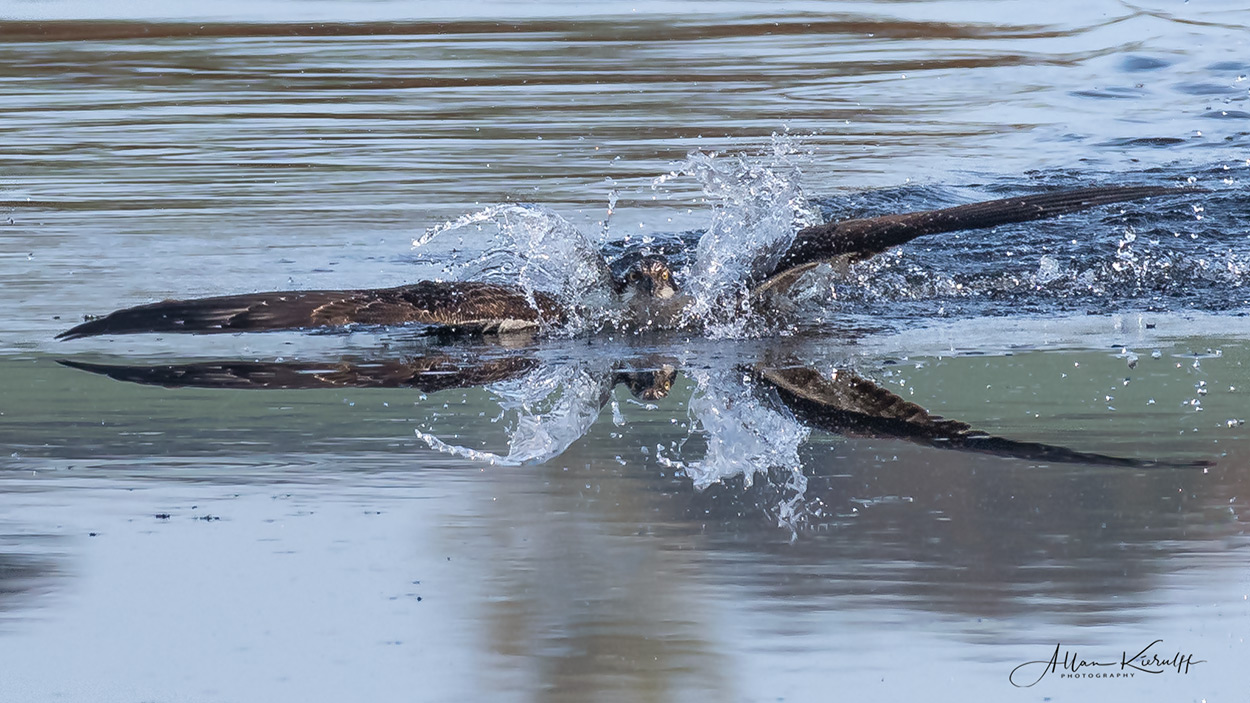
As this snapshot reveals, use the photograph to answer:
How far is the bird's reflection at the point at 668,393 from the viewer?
17.4 feet

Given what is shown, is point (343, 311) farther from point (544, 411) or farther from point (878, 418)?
point (878, 418)

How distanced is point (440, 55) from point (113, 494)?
1252 centimetres

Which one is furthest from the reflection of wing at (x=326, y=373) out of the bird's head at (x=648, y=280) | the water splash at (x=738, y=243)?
the water splash at (x=738, y=243)

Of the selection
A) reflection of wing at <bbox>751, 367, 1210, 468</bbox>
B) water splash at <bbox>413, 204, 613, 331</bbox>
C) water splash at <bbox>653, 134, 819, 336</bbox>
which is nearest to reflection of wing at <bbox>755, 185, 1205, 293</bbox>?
water splash at <bbox>653, 134, 819, 336</bbox>

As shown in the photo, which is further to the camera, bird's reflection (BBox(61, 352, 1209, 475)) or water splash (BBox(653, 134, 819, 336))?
water splash (BBox(653, 134, 819, 336))

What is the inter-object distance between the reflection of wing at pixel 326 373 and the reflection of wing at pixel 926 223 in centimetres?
130

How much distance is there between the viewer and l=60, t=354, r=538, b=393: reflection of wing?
21.2ft

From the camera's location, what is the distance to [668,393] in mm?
6191

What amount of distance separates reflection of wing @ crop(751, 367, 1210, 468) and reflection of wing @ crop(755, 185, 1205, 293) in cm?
98

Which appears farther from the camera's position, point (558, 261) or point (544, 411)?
point (558, 261)

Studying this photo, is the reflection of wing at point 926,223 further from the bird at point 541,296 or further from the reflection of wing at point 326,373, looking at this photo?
the reflection of wing at point 326,373

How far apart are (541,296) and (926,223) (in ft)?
5.29

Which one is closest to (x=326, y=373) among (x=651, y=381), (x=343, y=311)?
(x=343, y=311)

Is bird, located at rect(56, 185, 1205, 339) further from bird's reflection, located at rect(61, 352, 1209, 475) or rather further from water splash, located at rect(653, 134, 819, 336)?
bird's reflection, located at rect(61, 352, 1209, 475)
